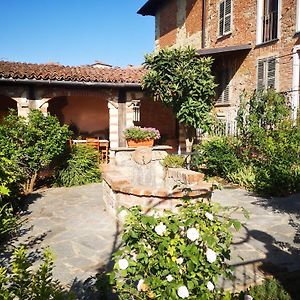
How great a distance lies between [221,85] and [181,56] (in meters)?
3.71

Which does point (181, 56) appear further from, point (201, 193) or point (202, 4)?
point (201, 193)

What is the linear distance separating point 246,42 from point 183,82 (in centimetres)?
391

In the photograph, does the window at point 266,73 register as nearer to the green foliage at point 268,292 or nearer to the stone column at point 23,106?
the stone column at point 23,106

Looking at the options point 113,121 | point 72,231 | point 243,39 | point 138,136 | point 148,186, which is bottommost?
point 72,231

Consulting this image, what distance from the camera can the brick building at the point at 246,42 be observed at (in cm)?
1071

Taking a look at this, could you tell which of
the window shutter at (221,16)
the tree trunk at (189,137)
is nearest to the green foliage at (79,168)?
the tree trunk at (189,137)

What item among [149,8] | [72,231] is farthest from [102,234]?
[149,8]

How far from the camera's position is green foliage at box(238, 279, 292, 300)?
2877 millimetres

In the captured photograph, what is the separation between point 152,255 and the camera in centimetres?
216

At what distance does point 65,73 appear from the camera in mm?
10898

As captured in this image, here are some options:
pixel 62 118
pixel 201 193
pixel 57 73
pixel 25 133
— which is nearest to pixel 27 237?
pixel 201 193

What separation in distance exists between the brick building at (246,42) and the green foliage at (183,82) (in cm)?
159

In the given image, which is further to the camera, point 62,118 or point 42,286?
point 62,118

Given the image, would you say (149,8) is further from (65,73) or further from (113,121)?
(113,121)
